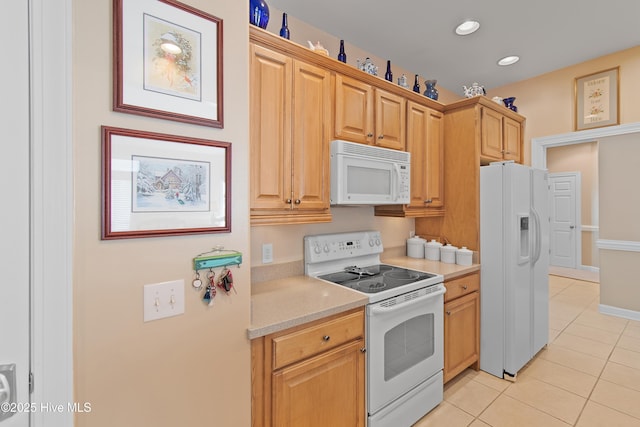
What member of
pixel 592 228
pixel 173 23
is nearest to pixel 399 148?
pixel 173 23

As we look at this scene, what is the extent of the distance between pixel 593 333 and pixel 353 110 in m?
3.55

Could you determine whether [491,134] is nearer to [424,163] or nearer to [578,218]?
[424,163]

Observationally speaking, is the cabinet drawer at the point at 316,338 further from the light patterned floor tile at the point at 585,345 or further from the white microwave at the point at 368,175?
the light patterned floor tile at the point at 585,345

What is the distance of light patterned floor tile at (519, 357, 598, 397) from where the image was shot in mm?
2219

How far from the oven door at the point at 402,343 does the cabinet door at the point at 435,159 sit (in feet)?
3.00

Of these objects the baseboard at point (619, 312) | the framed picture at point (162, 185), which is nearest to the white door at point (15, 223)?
the framed picture at point (162, 185)

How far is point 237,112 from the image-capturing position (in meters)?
1.22

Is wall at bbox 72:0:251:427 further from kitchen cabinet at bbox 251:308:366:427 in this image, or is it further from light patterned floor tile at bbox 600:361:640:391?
light patterned floor tile at bbox 600:361:640:391

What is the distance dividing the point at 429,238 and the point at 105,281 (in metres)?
2.66

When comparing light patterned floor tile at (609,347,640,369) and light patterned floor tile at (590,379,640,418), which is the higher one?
light patterned floor tile at (609,347,640,369)

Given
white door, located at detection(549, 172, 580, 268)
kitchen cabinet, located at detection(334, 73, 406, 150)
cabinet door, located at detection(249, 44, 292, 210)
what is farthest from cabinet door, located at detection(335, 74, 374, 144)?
white door, located at detection(549, 172, 580, 268)

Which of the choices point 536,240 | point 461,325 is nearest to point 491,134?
point 536,240

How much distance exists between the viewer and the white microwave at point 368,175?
189cm

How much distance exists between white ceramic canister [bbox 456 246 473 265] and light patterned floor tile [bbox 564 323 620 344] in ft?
6.08
